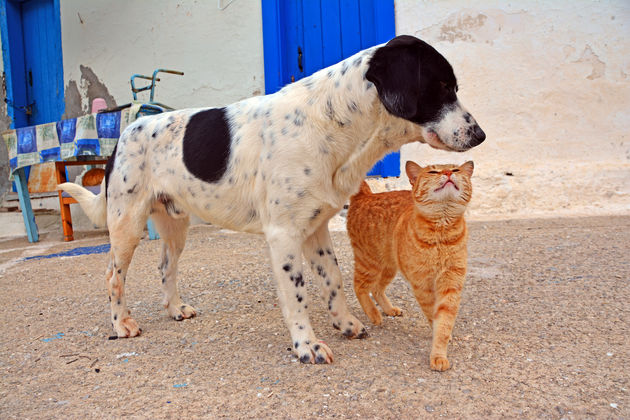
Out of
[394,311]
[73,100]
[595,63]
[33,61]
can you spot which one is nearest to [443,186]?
[394,311]

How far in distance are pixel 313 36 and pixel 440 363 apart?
15.5 feet

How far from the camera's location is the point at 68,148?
5066 millimetres

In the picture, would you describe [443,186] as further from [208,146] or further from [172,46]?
[172,46]

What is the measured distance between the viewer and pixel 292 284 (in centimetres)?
191

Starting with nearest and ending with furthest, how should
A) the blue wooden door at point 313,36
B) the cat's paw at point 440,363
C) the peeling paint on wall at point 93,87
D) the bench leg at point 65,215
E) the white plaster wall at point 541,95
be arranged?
the cat's paw at point 440,363 < the white plaster wall at point 541,95 < the blue wooden door at point 313,36 < the bench leg at point 65,215 < the peeling paint on wall at point 93,87

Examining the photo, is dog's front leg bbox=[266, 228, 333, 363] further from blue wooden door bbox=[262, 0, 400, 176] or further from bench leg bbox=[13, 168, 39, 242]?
bench leg bbox=[13, 168, 39, 242]

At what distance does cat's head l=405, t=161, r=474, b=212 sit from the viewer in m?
1.73

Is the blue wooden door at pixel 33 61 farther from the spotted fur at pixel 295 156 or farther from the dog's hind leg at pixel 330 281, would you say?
the dog's hind leg at pixel 330 281

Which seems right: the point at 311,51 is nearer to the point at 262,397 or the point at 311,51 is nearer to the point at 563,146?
the point at 563,146

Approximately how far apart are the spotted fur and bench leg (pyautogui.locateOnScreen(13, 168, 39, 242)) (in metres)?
4.22

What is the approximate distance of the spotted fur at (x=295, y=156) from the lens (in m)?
1.77

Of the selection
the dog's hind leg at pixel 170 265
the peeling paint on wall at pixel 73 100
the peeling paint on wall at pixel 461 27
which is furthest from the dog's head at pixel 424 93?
the peeling paint on wall at pixel 73 100

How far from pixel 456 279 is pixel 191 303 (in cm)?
169

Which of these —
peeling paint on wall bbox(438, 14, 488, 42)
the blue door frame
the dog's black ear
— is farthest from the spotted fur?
the blue door frame
